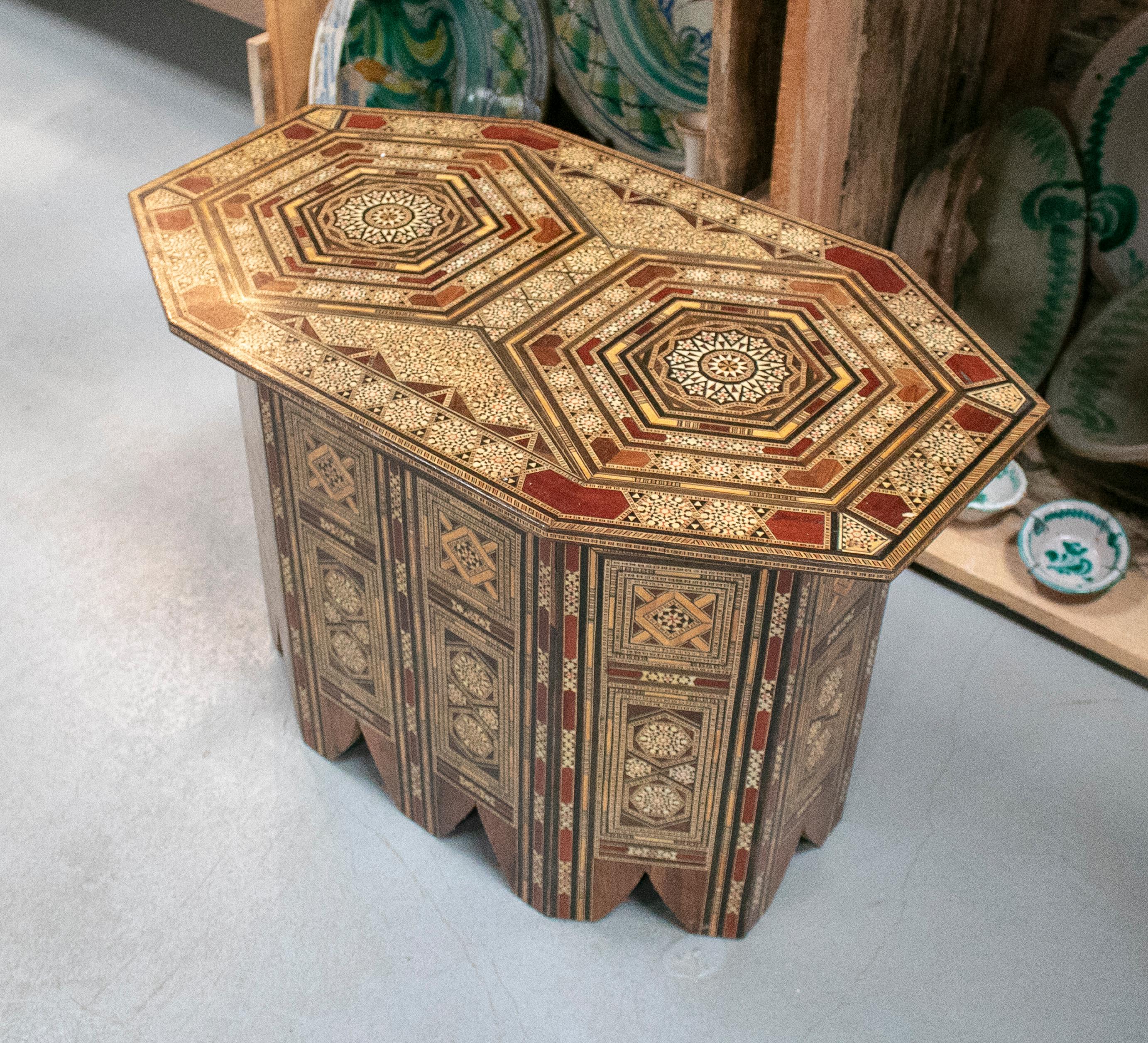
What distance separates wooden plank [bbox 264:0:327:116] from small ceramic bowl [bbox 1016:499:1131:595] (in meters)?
1.95

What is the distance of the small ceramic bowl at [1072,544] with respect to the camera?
2.74 m

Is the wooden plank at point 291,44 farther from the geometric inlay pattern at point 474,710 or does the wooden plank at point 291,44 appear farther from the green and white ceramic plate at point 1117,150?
the green and white ceramic plate at point 1117,150

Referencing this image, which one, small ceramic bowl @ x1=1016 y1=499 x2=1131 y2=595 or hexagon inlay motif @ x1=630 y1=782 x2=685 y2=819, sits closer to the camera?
hexagon inlay motif @ x1=630 y1=782 x2=685 y2=819

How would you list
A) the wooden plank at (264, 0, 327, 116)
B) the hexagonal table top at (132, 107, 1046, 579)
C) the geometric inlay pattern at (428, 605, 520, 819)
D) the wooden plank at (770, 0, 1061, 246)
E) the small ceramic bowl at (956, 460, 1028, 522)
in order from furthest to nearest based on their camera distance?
1. the wooden plank at (264, 0, 327, 116)
2. the small ceramic bowl at (956, 460, 1028, 522)
3. the wooden plank at (770, 0, 1061, 246)
4. the geometric inlay pattern at (428, 605, 520, 819)
5. the hexagonal table top at (132, 107, 1046, 579)

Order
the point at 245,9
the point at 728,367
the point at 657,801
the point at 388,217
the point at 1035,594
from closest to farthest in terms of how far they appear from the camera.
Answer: the point at 728,367
the point at 657,801
the point at 388,217
the point at 1035,594
the point at 245,9

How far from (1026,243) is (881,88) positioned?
54 cm

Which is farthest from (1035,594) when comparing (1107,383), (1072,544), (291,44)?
→ (291,44)

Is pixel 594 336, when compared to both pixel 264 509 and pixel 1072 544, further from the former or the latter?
pixel 1072 544

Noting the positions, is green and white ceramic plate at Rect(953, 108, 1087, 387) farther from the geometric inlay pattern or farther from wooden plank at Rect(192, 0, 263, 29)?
wooden plank at Rect(192, 0, 263, 29)

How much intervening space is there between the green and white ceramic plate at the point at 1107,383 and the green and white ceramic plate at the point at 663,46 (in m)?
1.00

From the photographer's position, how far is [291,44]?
10.4 ft

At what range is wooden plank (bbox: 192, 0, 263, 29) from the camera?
4.10 meters

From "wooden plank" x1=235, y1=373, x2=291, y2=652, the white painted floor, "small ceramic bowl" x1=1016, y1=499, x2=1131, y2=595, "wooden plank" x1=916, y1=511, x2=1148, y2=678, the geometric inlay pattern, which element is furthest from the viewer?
"small ceramic bowl" x1=1016, y1=499, x2=1131, y2=595

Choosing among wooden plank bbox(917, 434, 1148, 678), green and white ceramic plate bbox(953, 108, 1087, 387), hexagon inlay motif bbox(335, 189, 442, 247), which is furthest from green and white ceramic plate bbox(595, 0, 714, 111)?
wooden plank bbox(917, 434, 1148, 678)
